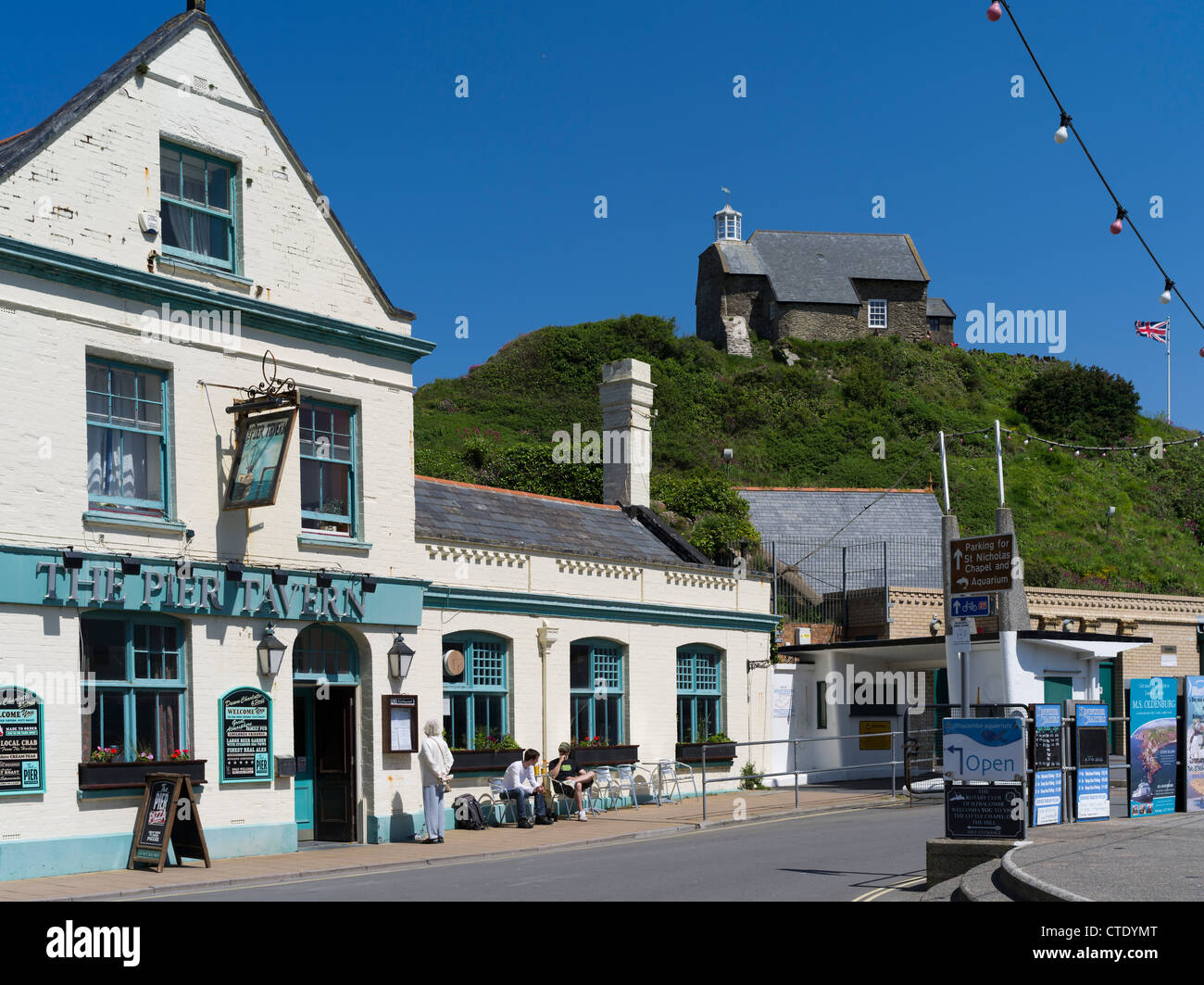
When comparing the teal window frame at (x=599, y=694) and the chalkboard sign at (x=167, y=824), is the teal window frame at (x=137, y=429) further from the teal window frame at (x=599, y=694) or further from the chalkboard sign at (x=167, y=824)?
the teal window frame at (x=599, y=694)

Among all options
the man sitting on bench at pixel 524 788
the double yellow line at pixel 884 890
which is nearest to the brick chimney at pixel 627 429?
the man sitting on bench at pixel 524 788

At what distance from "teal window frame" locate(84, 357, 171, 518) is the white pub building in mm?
36

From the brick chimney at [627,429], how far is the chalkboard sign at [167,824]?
15.2 meters

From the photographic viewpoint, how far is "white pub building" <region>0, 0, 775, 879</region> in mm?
15172

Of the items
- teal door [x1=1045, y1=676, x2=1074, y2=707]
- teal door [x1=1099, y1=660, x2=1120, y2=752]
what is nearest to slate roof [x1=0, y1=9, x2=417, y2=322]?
teal door [x1=1045, y1=676, x2=1074, y2=707]

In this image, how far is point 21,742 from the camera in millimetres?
14664

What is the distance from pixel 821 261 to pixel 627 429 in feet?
182

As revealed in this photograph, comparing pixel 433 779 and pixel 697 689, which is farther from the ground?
pixel 697 689

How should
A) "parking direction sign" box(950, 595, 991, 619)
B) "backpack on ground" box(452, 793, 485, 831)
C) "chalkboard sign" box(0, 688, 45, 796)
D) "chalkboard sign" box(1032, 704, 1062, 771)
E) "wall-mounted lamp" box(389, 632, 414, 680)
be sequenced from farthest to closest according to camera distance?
"backpack on ground" box(452, 793, 485, 831)
"wall-mounted lamp" box(389, 632, 414, 680)
"chalkboard sign" box(1032, 704, 1062, 771)
"parking direction sign" box(950, 595, 991, 619)
"chalkboard sign" box(0, 688, 45, 796)

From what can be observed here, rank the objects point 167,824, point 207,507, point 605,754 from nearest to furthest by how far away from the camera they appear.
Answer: point 167,824, point 207,507, point 605,754

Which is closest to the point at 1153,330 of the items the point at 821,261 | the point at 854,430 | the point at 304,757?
the point at 854,430

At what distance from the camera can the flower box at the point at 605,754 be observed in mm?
23172

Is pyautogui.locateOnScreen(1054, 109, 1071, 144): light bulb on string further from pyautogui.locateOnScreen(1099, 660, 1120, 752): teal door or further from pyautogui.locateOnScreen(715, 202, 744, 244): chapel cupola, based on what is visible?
pyautogui.locateOnScreen(715, 202, 744, 244): chapel cupola

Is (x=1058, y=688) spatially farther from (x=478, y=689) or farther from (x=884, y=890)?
(x=884, y=890)
